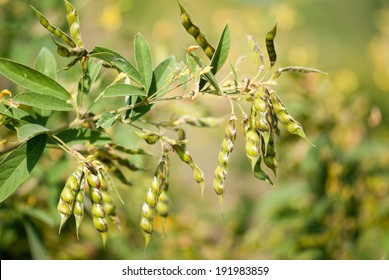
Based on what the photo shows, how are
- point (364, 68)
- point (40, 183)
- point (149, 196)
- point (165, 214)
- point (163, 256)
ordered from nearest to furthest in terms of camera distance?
1. point (149, 196)
2. point (165, 214)
3. point (40, 183)
4. point (163, 256)
5. point (364, 68)

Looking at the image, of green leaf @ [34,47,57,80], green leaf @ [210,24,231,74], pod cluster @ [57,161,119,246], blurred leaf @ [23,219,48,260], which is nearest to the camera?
pod cluster @ [57,161,119,246]

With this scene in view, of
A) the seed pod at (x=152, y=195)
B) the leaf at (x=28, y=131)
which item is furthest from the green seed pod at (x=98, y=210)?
the leaf at (x=28, y=131)

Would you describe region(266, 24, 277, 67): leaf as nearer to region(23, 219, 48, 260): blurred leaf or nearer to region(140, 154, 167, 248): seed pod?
region(140, 154, 167, 248): seed pod

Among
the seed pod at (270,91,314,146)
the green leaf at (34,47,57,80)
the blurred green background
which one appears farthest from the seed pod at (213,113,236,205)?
the blurred green background

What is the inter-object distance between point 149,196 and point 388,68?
104 inches

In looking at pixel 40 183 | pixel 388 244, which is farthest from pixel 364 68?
pixel 40 183

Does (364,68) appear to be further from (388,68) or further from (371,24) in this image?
(388,68)

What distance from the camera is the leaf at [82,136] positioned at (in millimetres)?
1427

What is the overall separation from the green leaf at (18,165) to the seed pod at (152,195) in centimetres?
30

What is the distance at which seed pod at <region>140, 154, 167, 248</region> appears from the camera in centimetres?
131

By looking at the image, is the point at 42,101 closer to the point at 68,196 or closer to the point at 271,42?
the point at 68,196

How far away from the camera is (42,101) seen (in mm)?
1373

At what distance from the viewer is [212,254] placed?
9.38 ft

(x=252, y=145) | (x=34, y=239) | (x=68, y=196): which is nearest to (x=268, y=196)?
(x=34, y=239)
